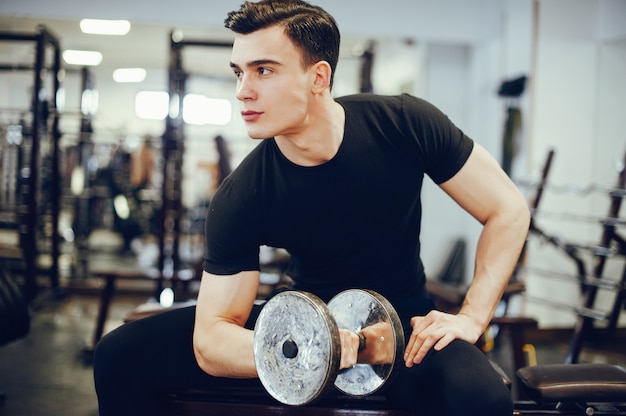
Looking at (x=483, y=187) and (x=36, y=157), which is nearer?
(x=483, y=187)

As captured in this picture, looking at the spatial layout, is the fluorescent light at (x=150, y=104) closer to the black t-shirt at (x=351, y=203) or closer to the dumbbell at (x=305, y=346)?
the black t-shirt at (x=351, y=203)

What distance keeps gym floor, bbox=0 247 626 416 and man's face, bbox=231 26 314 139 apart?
1.77m

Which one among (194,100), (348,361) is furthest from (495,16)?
Answer: (194,100)

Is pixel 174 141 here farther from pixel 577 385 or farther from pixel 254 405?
pixel 577 385

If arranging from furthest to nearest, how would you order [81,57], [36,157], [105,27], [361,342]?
1. [81,57]
2. [105,27]
3. [36,157]
4. [361,342]

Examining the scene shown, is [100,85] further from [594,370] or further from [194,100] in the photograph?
[594,370]

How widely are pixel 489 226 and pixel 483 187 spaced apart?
107 millimetres

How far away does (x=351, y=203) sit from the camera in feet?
4.97

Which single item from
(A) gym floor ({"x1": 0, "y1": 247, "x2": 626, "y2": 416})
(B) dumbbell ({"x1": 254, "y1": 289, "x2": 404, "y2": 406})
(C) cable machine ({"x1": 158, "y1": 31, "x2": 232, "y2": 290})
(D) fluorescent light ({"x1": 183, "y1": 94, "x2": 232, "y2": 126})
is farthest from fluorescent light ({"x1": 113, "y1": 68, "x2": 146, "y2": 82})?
(B) dumbbell ({"x1": 254, "y1": 289, "x2": 404, "y2": 406})

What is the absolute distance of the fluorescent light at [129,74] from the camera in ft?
31.9

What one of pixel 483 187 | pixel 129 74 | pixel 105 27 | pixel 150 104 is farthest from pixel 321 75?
pixel 150 104

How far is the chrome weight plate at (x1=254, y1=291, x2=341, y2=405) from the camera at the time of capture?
1145mm

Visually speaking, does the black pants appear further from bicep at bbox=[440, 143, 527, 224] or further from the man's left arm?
bicep at bbox=[440, 143, 527, 224]

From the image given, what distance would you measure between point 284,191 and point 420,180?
0.38m
